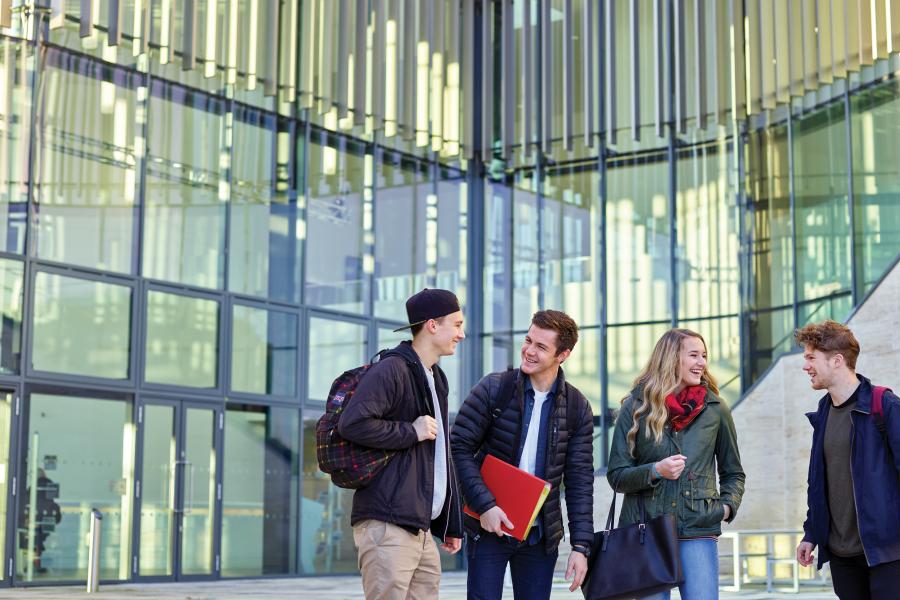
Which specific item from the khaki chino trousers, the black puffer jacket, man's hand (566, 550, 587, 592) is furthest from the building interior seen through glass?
the khaki chino trousers

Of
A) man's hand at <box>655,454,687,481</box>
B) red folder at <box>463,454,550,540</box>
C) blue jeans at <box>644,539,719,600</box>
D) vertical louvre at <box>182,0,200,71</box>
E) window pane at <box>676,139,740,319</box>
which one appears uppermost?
vertical louvre at <box>182,0,200,71</box>

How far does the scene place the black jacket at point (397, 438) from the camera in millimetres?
4188

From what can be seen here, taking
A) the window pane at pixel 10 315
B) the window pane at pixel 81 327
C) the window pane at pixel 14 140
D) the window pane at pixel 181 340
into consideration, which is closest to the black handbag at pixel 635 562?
the window pane at pixel 10 315

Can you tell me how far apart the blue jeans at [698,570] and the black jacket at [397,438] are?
942 millimetres

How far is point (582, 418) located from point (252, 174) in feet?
39.7

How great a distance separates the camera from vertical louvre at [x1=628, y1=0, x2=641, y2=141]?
60.4ft

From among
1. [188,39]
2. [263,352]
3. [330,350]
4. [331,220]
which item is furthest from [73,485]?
[188,39]

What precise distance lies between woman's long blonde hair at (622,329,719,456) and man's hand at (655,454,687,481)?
0.16 meters

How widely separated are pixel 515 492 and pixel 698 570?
77 cm

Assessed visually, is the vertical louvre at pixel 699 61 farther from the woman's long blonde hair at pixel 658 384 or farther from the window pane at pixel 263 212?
the woman's long blonde hair at pixel 658 384

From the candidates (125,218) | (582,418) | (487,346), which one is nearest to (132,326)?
(125,218)

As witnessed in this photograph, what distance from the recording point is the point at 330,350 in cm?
1731

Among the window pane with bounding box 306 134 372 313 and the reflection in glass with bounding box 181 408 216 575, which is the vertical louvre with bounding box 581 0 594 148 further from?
the reflection in glass with bounding box 181 408 216 575

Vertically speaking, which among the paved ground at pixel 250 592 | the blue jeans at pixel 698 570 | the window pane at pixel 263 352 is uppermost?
the window pane at pixel 263 352
